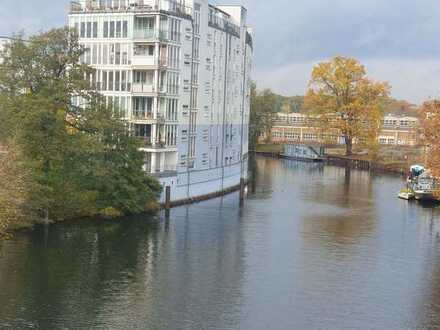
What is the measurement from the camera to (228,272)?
143 feet

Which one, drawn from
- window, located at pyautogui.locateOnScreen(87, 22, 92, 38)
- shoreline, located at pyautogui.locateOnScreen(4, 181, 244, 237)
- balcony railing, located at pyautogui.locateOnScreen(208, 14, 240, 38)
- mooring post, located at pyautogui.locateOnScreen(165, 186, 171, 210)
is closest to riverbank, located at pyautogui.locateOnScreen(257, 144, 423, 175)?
shoreline, located at pyautogui.locateOnScreen(4, 181, 244, 237)

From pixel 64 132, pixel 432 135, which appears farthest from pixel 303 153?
pixel 64 132

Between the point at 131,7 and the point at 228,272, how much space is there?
31.5 m

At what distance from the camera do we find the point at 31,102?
52.9 metres

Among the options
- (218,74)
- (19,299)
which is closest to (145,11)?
(218,74)

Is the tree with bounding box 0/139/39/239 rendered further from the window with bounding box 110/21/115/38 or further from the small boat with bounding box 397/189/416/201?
the small boat with bounding box 397/189/416/201

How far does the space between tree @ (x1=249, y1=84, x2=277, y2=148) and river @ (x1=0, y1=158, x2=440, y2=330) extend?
77.7 meters

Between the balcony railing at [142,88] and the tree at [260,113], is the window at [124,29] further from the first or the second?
the tree at [260,113]

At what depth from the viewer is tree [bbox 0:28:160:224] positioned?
2087 inches

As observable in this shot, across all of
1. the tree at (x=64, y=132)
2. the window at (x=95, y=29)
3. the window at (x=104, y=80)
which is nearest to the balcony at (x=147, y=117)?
the window at (x=104, y=80)

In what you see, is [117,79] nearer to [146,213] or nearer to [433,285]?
[146,213]

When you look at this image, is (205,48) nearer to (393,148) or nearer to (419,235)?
(419,235)

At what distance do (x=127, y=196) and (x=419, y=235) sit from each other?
81.7ft

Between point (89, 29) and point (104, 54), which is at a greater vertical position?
point (89, 29)
